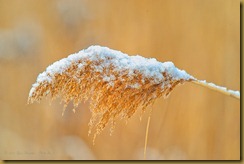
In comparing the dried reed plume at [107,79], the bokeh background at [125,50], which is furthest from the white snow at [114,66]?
the bokeh background at [125,50]

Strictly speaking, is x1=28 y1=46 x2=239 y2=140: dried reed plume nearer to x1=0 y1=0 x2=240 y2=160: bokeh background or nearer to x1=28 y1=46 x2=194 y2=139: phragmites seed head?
x1=28 y1=46 x2=194 y2=139: phragmites seed head

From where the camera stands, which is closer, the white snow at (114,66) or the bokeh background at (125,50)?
the white snow at (114,66)

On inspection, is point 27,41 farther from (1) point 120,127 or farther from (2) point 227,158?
(2) point 227,158

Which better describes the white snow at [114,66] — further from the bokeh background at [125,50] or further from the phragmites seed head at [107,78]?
the bokeh background at [125,50]

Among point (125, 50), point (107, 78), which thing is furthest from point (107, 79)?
point (125, 50)

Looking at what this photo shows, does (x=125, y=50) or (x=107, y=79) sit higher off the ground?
(x=125, y=50)

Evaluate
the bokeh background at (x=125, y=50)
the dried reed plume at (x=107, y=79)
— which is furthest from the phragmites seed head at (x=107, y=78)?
the bokeh background at (x=125, y=50)

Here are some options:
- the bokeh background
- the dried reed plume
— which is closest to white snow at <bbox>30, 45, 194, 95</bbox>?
the dried reed plume

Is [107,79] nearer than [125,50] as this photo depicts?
Yes

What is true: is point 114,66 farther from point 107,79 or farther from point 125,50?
point 125,50
